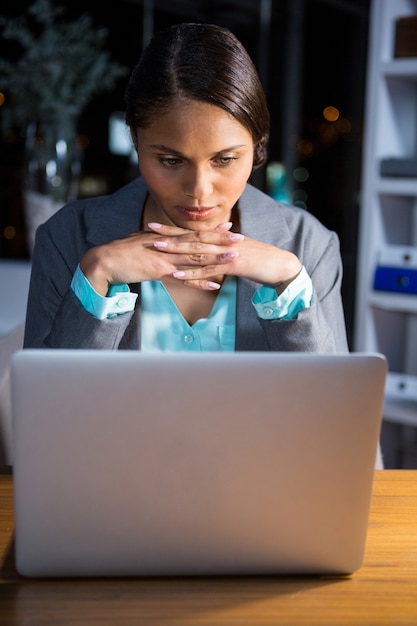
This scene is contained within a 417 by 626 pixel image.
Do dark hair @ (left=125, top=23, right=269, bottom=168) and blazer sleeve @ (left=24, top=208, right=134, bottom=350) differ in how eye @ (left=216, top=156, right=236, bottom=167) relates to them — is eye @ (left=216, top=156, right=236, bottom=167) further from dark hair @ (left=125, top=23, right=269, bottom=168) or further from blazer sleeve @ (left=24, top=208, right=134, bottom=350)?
blazer sleeve @ (left=24, top=208, right=134, bottom=350)

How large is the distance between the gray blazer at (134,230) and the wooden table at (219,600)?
0.53m

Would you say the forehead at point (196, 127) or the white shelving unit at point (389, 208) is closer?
the forehead at point (196, 127)

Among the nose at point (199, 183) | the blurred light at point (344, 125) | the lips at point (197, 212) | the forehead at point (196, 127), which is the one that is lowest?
the lips at point (197, 212)

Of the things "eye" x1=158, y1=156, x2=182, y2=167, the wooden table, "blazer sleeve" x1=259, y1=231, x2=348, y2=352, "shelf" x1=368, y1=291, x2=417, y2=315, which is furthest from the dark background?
the wooden table

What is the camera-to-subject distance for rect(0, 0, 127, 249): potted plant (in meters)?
3.41

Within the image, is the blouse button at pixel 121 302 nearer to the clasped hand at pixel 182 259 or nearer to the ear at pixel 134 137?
the clasped hand at pixel 182 259

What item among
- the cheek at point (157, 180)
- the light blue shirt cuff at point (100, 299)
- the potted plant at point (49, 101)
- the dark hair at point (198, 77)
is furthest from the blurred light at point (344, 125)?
the light blue shirt cuff at point (100, 299)

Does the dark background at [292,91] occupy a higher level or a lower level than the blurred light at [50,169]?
higher

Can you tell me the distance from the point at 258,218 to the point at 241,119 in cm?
27

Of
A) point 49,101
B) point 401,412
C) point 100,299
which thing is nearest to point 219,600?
point 100,299

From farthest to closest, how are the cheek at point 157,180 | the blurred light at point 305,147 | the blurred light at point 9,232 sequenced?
the blurred light at point 305,147 < the blurred light at point 9,232 < the cheek at point 157,180

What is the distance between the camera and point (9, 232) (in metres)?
4.42

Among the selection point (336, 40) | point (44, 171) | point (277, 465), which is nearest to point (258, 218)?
point (277, 465)

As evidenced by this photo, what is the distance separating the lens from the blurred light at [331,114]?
4762 mm
